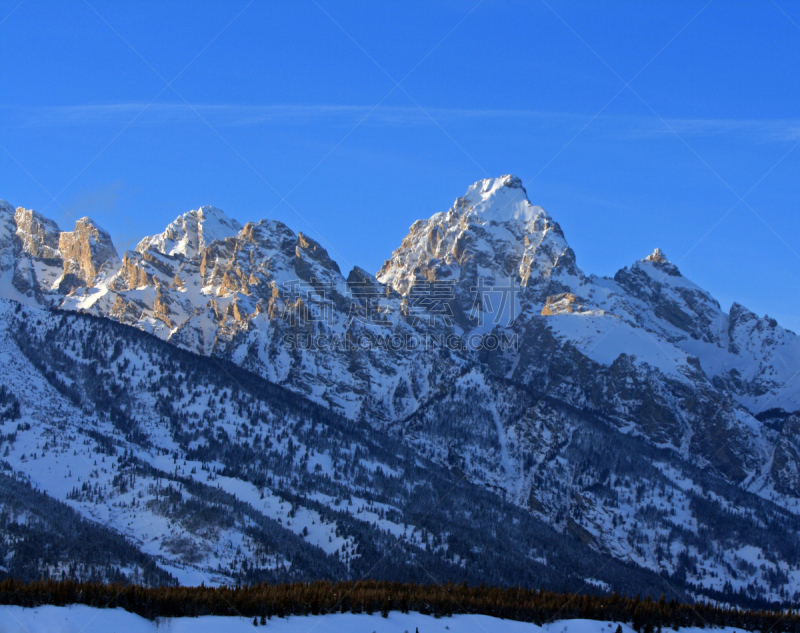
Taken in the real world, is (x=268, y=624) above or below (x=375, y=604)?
below

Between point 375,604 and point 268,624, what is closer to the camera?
point 268,624

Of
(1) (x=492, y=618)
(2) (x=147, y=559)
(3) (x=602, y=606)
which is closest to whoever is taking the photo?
(1) (x=492, y=618)

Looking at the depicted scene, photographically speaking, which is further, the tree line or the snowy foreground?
the tree line

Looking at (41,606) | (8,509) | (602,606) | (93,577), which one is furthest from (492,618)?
(8,509)

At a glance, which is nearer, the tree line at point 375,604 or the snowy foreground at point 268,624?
the snowy foreground at point 268,624

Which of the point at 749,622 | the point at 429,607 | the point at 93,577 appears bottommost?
the point at 93,577

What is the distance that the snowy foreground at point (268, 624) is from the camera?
10150 cm

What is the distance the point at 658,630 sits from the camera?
115 meters

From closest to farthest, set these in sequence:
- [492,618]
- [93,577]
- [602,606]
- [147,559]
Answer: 1. [492,618]
2. [602,606]
3. [93,577]
4. [147,559]

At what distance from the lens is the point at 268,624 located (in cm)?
10650

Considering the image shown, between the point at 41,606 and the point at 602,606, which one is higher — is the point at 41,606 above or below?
below

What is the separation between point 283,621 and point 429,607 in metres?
19.4

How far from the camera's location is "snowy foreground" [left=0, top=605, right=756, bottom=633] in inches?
3996

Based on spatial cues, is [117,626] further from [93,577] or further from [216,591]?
[93,577]
